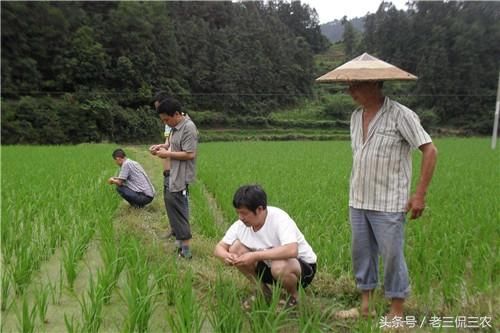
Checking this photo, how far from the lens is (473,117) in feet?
118

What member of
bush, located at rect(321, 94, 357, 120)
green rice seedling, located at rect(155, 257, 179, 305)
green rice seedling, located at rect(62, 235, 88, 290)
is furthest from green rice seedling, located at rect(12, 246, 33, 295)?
bush, located at rect(321, 94, 357, 120)

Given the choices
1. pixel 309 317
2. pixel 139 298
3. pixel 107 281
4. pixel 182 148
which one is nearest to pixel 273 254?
pixel 309 317

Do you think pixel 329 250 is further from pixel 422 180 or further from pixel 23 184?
pixel 23 184

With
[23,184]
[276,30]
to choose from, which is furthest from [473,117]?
[23,184]

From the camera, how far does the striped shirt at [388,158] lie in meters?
2.34

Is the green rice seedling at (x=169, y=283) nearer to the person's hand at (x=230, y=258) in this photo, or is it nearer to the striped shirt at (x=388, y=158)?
the person's hand at (x=230, y=258)

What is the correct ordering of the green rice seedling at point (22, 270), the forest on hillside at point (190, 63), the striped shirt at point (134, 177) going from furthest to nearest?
1. the forest on hillside at point (190, 63)
2. the striped shirt at point (134, 177)
3. the green rice seedling at point (22, 270)

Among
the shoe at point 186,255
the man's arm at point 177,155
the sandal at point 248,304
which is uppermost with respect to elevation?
the man's arm at point 177,155

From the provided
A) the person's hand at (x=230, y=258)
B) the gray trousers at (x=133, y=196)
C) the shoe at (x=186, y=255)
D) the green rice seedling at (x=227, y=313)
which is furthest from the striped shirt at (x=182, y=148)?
the gray trousers at (x=133, y=196)

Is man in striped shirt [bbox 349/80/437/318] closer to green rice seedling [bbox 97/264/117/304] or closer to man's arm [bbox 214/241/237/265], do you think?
man's arm [bbox 214/241/237/265]

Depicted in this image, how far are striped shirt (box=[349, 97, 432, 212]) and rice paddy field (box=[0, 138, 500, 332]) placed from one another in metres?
0.57

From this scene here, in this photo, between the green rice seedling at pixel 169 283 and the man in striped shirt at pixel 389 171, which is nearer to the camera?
the man in striped shirt at pixel 389 171

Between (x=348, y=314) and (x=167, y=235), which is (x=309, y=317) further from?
(x=167, y=235)

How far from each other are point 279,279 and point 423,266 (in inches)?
46.2
